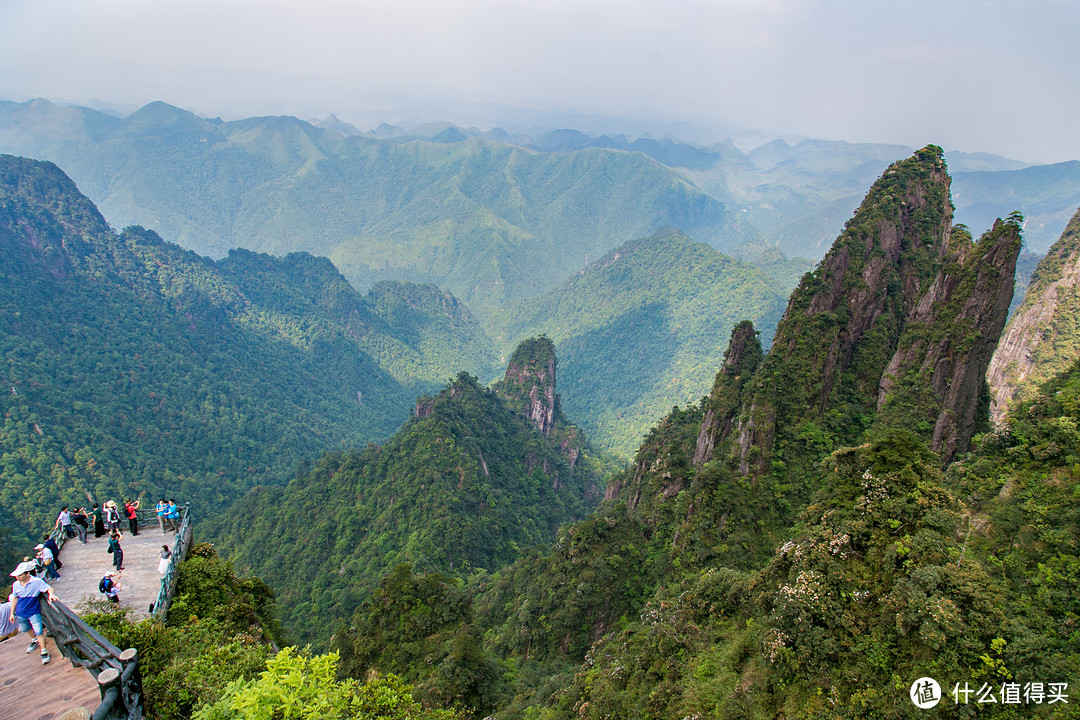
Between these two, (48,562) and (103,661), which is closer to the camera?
(103,661)

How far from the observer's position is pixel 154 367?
319 ft

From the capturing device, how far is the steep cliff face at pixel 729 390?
41906mm

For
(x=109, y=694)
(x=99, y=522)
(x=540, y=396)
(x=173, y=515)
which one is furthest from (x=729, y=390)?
(x=540, y=396)

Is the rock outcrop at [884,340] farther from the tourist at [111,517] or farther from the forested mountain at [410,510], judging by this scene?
the tourist at [111,517]

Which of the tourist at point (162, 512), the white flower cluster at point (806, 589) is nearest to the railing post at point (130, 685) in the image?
the tourist at point (162, 512)

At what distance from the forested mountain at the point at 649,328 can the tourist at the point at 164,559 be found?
101m

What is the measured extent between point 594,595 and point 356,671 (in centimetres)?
1600

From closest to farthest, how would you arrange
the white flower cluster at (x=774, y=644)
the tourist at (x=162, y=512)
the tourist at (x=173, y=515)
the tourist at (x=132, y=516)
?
the white flower cluster at (x=774, y=644) < the tourist at (x=162, y=512) < the tourist at (x=132, y=516) < the tourist at (x=173, y=515)

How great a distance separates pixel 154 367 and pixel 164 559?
9546cm

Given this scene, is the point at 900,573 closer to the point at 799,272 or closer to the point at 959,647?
the point at 959,647

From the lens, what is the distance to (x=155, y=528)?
2341 cm

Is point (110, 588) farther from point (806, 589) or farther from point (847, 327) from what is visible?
point (847, 327)

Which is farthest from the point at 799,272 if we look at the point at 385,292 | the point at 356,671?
the point at 356,671

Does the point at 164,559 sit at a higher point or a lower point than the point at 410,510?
higher
